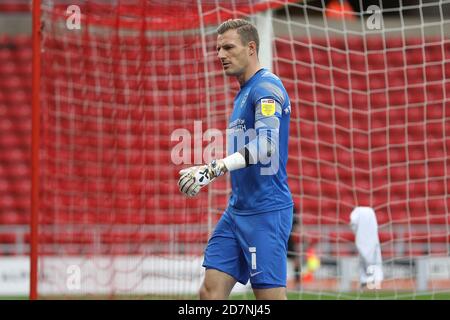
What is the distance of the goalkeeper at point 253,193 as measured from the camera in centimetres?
488

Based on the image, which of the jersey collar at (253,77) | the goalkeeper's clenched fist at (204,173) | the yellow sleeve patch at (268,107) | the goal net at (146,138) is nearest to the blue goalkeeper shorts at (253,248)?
the goalkeeper's clenched fist at (204,173)

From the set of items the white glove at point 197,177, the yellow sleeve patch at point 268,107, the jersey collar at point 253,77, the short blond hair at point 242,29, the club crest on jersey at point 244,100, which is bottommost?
the white glove at point 197,177

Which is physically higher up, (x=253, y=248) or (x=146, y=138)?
(x=146, y=138)

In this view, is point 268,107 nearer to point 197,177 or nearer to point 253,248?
point 197,177

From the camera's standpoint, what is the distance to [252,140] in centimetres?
483

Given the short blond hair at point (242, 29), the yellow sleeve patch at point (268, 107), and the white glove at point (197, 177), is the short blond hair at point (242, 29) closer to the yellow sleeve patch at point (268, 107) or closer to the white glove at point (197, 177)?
the yellow sleeve patch at point (268, 107)

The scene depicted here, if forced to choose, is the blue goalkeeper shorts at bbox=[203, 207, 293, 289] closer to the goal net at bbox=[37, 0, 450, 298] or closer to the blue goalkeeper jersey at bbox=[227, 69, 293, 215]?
the blue goalkeeper jersey at bbox=[227, 69, 293, 215]

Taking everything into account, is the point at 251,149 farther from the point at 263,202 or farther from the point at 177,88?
the point at 177,88

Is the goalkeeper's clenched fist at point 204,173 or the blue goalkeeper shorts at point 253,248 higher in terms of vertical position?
the goalkeeper's clenched fist at point 204,173

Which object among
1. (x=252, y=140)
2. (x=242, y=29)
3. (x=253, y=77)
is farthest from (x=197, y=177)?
(x=242, y=29)

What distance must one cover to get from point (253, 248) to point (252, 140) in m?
0.58

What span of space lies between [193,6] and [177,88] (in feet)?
3.90

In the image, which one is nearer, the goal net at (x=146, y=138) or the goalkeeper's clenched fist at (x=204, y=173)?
the goalkeeper's clenched fist at (x=204, y=173)

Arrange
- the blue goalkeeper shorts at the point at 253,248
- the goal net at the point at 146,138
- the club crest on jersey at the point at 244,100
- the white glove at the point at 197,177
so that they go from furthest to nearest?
the goal net at the point at 146,138, the club crest on jersey at the point at 244,100, the blue goalkeeper shorts at the point at 253,248, the white glove at the point at 197,177
